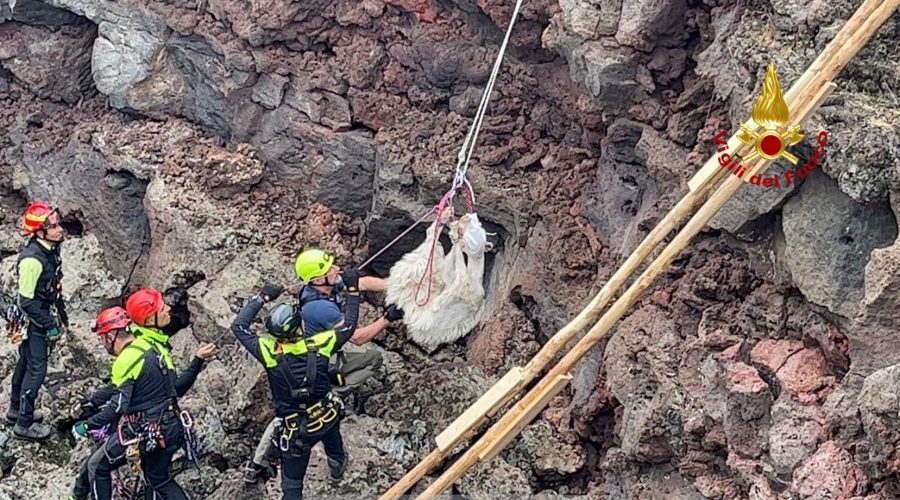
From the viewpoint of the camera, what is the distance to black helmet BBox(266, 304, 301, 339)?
7.21 m

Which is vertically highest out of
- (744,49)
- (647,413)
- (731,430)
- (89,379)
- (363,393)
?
(744,49)

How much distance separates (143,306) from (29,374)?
1825mm

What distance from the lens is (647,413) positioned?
274 inches

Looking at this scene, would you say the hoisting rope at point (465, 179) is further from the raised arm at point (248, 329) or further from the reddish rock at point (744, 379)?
the reddish rock at point (744, 379)

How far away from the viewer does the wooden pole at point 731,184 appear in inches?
225

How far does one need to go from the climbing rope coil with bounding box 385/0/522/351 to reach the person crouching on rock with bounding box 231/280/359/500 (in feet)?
2.49

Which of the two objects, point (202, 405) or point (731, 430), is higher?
point (731, 430)

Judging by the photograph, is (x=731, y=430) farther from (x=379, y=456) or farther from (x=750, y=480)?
(x=379, y=456)

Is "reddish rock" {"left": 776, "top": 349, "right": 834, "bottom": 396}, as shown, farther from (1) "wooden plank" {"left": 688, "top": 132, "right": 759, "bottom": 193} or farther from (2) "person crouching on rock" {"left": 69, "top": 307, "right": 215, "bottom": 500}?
(2) "person crouching on rock" {"left": 69, "top": 307, "right": 215, "bottom": 500}

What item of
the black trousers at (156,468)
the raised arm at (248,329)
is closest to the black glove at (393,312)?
the raised arm at (248,329)

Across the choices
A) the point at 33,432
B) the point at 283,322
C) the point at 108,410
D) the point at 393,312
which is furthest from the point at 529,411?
the point at 33,432

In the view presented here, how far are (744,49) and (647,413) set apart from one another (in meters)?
2.36

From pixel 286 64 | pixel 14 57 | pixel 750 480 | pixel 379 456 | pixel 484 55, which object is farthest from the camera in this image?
pixel 14 57

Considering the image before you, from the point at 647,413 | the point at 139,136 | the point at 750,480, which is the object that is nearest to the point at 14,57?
the point at 139,136
